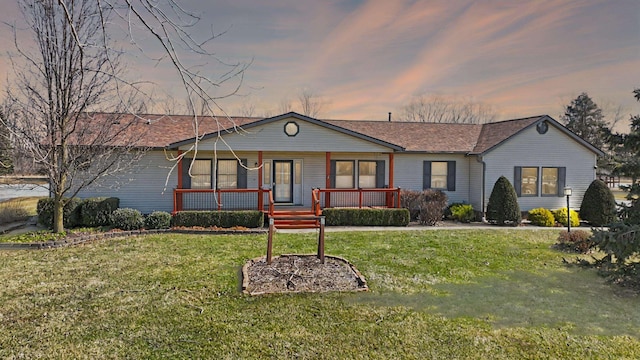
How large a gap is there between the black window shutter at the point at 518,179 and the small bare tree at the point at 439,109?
33508mm

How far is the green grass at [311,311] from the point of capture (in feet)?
14.1

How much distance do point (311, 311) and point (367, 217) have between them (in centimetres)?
869

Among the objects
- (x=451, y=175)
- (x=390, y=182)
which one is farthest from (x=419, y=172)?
(x=390, y=182)

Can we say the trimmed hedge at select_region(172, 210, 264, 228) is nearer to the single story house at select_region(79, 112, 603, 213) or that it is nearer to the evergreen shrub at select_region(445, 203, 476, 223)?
the single story house at select_region(79, 112, 603, 213)

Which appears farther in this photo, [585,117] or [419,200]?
[585,117]

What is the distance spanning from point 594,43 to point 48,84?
53.1 feet

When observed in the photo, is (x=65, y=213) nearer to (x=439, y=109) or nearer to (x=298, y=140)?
(x=298, y=140)

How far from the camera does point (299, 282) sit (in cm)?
651

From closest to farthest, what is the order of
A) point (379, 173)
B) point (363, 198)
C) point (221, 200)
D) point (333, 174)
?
point (221, 200) < point (363, 198) < point (333, 174) < point (379, 173)

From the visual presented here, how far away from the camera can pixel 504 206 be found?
14125mm

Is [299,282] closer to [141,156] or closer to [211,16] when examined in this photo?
[211,16]

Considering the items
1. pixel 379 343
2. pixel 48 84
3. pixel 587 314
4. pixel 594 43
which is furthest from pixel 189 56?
pixel 594 43

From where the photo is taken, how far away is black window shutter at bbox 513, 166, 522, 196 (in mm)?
15781

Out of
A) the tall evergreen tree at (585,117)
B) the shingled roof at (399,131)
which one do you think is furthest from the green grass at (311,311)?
the tall evergreen tree at (585,117)
